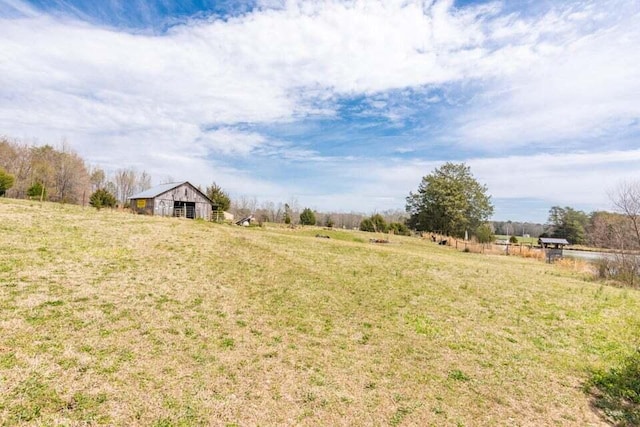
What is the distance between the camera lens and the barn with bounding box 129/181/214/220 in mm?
29500

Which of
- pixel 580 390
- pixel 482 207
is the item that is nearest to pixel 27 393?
pixel 580 390

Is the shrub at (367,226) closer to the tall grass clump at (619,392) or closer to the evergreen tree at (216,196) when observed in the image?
the evergreen tree at (216,196)

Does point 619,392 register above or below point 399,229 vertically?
below

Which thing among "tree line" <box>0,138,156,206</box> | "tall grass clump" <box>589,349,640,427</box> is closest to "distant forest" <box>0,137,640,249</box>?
"tree line" <box>0,138,156,206</box>

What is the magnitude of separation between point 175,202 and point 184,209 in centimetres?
117

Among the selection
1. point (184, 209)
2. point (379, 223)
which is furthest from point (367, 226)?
point (184, 209)

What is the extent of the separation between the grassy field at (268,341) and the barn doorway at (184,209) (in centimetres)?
1945

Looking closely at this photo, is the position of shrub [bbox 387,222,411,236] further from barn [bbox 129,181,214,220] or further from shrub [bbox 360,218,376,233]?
barn [bbox 129,181,214,220]

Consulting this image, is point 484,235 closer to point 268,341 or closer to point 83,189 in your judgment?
point 268,341

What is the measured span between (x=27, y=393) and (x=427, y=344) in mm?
6635

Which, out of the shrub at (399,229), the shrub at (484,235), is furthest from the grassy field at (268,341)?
the shrub at (399,229)

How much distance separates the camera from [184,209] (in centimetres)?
3161

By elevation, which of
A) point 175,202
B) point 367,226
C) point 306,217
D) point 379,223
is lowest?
point 367,226

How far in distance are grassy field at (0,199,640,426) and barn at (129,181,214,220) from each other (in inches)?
720
